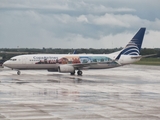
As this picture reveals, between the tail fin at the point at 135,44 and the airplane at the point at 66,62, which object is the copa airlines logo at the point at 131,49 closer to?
the tail fin at the point at 135,44

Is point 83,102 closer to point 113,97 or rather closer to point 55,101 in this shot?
point 55,101

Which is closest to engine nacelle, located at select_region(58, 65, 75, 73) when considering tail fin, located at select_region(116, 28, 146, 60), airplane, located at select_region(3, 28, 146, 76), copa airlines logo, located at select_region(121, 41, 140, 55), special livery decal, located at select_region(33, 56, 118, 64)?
airplane, located at select_region(3, 28, 146, 76)

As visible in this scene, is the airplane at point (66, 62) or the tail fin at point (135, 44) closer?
the airplane at point (66, 62)

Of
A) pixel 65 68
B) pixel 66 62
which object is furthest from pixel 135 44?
pixel 65 68

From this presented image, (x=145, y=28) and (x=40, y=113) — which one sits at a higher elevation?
(x=145, y=28)

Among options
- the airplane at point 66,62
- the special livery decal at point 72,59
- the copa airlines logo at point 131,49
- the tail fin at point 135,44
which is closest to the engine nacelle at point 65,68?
the airplane at point 66,62

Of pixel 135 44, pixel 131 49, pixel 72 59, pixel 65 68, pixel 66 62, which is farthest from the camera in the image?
pixel 135 44

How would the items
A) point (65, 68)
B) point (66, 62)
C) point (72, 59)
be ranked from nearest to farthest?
point (65, 68)
point (66, 62)
point (72, 59)

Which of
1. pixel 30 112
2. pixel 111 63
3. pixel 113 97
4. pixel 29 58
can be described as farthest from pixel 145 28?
pixel 30 112

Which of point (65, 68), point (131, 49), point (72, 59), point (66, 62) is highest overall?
point (131, 49)

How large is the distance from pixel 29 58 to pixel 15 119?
1645 inches

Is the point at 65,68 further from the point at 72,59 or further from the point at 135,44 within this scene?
the point at 135,44

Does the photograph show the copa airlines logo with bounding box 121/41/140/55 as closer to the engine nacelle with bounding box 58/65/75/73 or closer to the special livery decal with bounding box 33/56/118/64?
the special livery decal with bounding box 33/56/118/64

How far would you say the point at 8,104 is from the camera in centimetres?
2645
